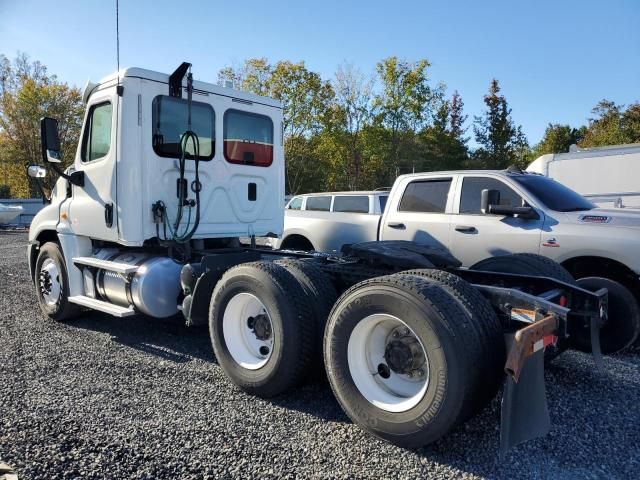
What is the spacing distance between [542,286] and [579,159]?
30.4 ft

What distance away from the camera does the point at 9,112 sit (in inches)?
1286

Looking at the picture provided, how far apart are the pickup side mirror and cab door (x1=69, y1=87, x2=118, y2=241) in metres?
4.09

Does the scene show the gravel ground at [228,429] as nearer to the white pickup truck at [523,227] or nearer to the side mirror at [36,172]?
the white pickup truck at [523,227]

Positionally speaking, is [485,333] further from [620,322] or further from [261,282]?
[620,322]

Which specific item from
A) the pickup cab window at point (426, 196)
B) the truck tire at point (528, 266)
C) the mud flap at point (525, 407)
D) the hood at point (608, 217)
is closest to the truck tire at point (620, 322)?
the truck tire at point (528, 266)

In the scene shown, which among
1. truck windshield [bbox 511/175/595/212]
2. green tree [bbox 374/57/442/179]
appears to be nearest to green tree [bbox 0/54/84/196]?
green tree [bbox 374/57/442/179]

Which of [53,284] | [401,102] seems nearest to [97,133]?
[53,284]

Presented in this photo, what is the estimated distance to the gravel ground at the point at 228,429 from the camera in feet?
9.48

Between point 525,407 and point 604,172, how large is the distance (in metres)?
10.3

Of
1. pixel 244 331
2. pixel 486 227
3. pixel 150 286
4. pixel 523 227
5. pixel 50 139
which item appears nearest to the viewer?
pixel 244 331

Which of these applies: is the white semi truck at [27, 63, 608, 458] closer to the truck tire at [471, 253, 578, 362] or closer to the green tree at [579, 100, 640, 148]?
the truck tire at [471, 253, 578, 362]

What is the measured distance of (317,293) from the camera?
12.7 ft

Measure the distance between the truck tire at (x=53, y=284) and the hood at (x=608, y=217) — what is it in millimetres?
5949

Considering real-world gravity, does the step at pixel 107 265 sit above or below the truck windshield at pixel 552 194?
below
